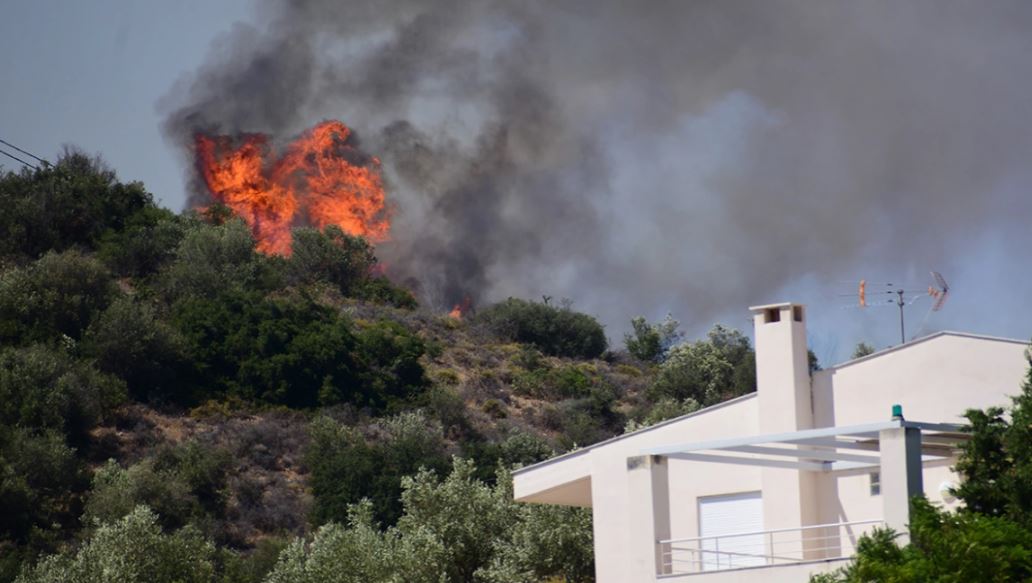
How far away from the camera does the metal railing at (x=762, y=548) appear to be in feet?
80.1

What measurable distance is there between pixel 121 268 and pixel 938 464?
4998 centimetres

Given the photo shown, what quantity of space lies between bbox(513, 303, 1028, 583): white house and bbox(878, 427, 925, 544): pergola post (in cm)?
38

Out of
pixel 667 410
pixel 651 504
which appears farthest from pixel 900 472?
pixel 667 410

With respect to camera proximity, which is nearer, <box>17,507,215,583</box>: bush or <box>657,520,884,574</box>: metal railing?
<box>657,520,884,574</box>: metal railing

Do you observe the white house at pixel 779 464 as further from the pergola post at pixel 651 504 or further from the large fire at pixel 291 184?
the large fire at pixel 291 184

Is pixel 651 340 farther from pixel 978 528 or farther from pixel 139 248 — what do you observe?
pixel 978 528

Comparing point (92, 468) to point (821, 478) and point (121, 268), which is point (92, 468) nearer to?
point (121, 268)

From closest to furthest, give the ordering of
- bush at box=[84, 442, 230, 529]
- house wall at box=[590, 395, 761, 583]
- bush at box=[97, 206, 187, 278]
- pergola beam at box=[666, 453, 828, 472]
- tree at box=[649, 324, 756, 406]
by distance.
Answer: pergola beam at box=[666, 453, 828, 472] → house wall at box=[590, 395, 761, 583] → bush at box=[84, 442, 230, 529] → tree at box=[649, 324, 756, 406] → bush at box=[97, 206, 187, 278]

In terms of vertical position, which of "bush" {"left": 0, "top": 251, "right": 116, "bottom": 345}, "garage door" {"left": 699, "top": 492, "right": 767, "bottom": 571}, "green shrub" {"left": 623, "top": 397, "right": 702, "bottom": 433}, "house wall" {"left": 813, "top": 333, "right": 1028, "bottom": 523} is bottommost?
"garage door" {"left": 699, "top": 492, "right": 767, "bottom": 571}

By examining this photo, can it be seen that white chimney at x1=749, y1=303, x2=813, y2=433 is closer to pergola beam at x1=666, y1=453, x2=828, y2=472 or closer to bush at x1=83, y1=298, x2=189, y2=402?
pergola beam at x1=666, y1=453, x2=828, y2=472

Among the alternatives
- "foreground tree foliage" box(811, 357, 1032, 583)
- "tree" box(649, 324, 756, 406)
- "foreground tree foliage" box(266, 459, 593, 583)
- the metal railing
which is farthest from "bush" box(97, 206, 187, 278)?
"foreground tree foliage" box(811, 357, 1032, 583)

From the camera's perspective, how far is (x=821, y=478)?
25859 millimetres

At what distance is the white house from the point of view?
23.7 m

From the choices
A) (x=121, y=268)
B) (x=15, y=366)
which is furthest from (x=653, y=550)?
(x=121, y=268)
